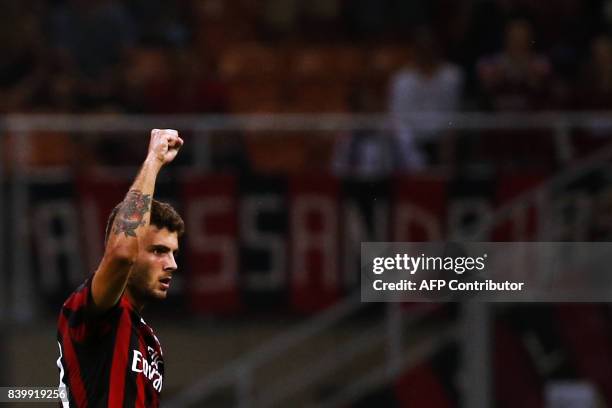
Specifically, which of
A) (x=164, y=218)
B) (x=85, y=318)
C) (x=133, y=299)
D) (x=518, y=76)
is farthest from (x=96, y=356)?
(x=518, y=76)

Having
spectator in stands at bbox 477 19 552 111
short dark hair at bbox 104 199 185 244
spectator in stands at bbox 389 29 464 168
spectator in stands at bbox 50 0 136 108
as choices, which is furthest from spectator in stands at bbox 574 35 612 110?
short dark hair at bbox 104 199 185 244

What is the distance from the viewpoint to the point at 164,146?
14.7ft

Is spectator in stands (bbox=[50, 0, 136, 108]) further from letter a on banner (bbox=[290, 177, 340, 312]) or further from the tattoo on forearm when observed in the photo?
the tattoo on forearm

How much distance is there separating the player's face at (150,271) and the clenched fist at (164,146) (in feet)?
0.96

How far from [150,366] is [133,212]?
0.54m

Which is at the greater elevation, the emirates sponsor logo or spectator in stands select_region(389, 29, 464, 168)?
spectator in stands select_region(389, 29, 464, 168)

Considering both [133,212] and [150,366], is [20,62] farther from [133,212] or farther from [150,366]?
[133,212]

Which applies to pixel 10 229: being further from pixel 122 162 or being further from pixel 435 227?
pixel 435 227

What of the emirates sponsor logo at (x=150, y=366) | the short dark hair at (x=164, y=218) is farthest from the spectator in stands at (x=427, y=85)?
the emirates sponsor logo at (x=150, y=366)

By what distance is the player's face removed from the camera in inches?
185

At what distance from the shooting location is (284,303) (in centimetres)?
1036

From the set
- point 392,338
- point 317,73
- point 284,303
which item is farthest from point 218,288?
point 317,73

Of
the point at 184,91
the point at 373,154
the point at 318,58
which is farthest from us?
the point at 318,58

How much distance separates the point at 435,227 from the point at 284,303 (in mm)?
1189
